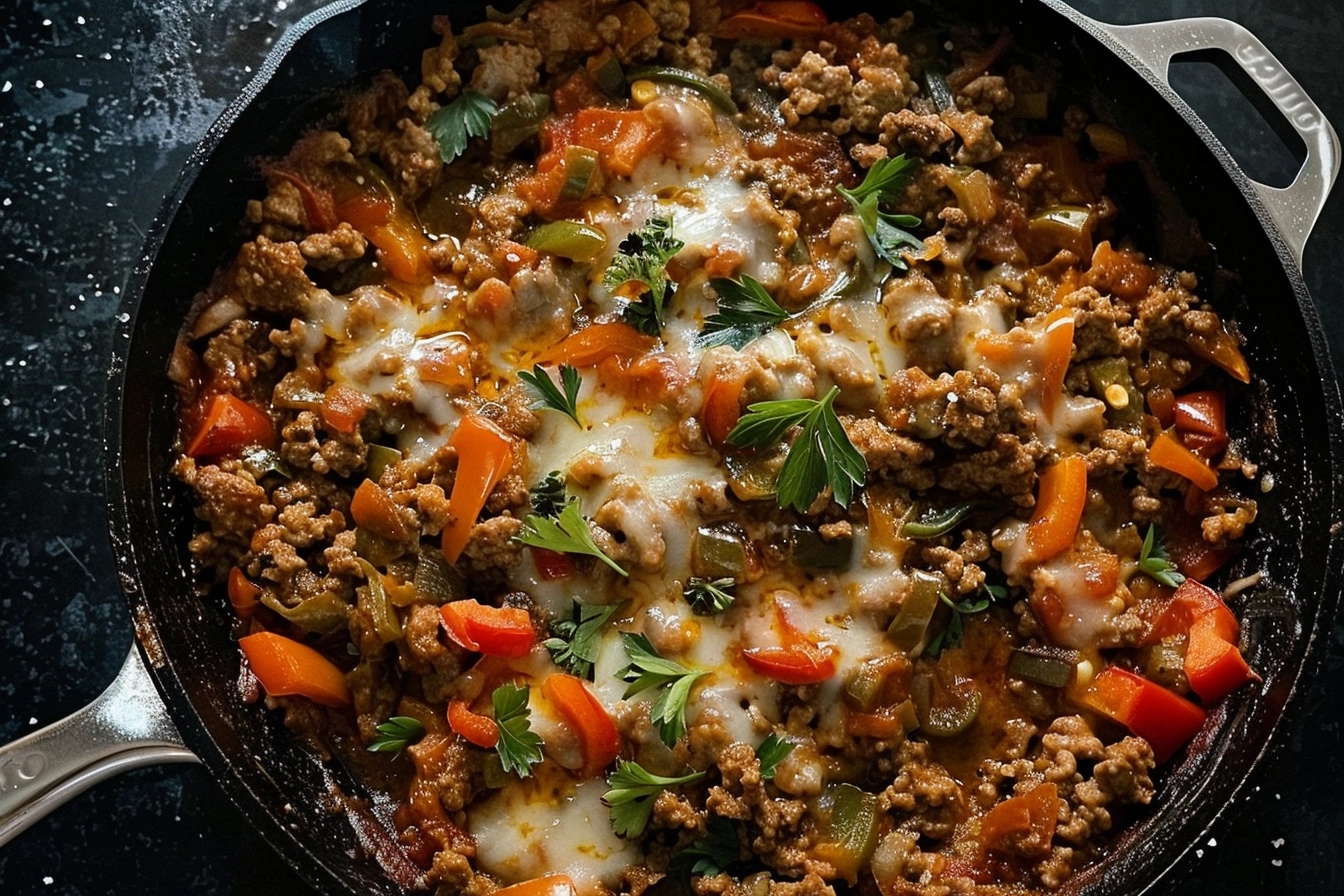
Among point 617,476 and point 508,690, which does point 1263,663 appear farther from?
point 508,690

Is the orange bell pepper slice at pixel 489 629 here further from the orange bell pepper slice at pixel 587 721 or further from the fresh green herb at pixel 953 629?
the fresh green herb at pixel 953 629

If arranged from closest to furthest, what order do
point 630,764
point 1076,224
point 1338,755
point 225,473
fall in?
point 630,764 < point 225,473 < point 1076,224 < point 1338,755

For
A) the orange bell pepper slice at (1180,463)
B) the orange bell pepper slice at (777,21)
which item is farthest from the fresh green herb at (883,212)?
the orange bell pepper slice at (1180,463)

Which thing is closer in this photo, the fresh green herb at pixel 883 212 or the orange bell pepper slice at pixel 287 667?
the orange bell pepper slice at pixel 287 667

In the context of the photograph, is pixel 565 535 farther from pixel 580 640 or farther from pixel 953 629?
pixel 953 629

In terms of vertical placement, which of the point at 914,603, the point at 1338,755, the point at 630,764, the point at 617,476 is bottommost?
the point at 1338,755

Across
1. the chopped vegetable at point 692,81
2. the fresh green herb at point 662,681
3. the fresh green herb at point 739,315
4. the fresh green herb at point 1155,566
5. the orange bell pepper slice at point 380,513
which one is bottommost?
the fresh green herb at point 662,681

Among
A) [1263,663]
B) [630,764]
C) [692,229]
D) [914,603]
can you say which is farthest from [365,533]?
[1263,663]
